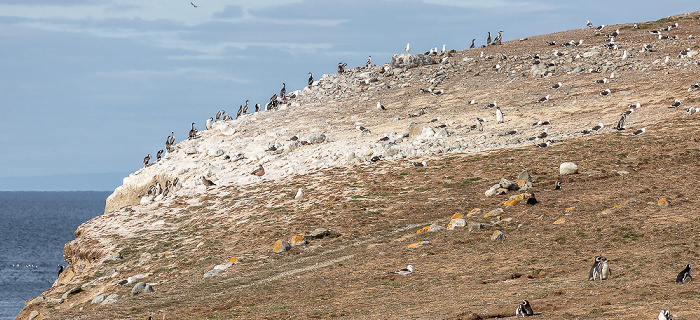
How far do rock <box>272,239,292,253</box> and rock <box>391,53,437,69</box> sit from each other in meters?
36.9

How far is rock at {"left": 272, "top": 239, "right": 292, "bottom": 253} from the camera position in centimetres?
2883

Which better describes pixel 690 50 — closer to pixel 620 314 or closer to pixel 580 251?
pixel 580 251

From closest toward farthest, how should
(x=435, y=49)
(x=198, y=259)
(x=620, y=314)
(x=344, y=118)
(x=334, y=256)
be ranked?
(x=620, y=314), (x=334, y=256), (x=198, y=259), (x=344, y=118), (x=435, y=49)

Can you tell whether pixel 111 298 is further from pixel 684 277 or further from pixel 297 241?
pixel 684 277

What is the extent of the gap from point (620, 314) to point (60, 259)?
94932mm

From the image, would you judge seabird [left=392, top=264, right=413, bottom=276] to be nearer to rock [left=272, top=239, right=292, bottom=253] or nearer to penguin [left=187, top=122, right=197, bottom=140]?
rock [left=272, top=239, right=292, bottom=253]

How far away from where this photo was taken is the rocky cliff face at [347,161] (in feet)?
93.3

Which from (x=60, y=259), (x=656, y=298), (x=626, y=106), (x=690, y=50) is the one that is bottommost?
(x=60, y=259)

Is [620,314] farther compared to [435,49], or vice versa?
[435,49]

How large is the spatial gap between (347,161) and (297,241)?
11.9 meters

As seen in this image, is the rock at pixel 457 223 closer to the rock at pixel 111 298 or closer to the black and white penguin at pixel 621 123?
the rock at pixel 111 298

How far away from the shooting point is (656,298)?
1599 centimetres

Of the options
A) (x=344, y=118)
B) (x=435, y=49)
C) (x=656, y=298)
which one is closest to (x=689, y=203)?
(x=656, y=298)

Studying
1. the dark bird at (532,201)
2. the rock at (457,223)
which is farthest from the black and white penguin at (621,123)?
the rock at (457,223)
